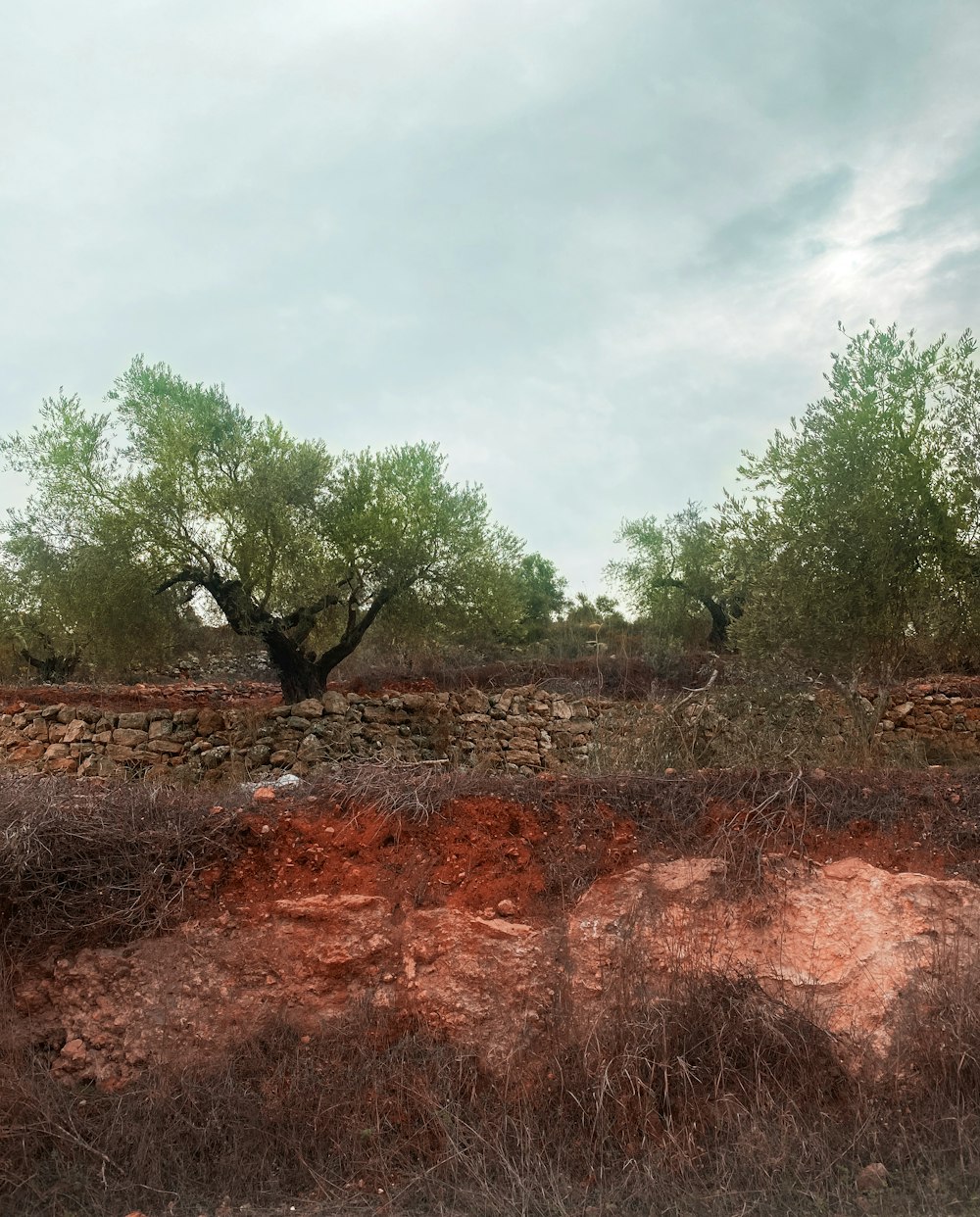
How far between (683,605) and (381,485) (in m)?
11.2

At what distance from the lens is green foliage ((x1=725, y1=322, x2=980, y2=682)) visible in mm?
12547

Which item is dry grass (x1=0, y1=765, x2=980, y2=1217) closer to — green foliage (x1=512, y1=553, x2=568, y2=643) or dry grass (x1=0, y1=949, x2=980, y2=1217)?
dry grass (x1=0, y1=949, x2=980, y2=1217)

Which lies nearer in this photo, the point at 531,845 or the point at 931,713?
the point at 531,845

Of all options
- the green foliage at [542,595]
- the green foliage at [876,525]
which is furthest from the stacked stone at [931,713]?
the green foliage at [542,595]

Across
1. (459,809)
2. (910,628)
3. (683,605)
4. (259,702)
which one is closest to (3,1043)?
→ (459,809)

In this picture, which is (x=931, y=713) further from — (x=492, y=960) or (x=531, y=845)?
(x=492, y=960)

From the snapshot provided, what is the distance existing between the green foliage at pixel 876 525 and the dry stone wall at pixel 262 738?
4846 millimetres

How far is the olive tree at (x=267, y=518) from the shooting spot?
16.5 meters

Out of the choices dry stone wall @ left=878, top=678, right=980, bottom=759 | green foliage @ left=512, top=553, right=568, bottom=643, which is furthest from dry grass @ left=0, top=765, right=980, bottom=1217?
green foliage @ left=512, top=553, right=568, bottom=643

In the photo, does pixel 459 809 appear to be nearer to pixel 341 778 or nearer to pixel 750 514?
pixel 341 778

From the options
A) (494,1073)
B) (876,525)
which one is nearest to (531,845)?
(494,1073)

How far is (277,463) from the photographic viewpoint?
16672mm

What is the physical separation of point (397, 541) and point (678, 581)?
37.6 ft

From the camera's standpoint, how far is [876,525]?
41.0ft
